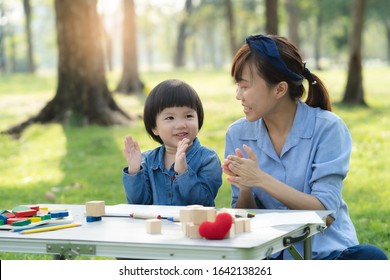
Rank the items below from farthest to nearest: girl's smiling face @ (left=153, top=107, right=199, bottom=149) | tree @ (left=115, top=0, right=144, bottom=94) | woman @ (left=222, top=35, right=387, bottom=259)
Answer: tree @ (left=115, top=0, right=144, bottom=94), girl's smiling face @ (left=153, top=107, right=199, bottom=149), woman @ (left=222, top=35, right=387, bottom=259)

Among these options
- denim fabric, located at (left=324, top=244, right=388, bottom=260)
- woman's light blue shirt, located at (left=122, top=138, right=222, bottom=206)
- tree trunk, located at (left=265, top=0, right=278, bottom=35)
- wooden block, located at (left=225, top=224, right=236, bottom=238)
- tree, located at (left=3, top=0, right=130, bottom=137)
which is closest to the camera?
wooden block, located at (left=225, top=224, right=236, bottom=238)

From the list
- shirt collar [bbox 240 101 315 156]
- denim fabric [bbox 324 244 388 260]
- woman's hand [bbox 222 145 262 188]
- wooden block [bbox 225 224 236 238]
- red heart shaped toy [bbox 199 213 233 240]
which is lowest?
denim fabric [bbox 324 244 388 260]

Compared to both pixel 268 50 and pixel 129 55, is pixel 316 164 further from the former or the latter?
pixel 129 55

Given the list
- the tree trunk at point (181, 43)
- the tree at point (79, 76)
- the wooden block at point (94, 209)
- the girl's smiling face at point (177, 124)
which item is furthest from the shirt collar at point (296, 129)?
the tree trunk at point (181, 43)

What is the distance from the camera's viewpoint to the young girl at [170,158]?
4.01m

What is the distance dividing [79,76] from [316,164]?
9.97 meters

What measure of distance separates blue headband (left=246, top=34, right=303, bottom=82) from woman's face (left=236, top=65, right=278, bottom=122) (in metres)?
0.10

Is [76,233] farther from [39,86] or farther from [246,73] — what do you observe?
[39,86]

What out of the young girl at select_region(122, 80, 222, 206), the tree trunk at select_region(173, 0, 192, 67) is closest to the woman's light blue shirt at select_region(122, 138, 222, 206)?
the young girl at select_region(122, 80, 222, 206)

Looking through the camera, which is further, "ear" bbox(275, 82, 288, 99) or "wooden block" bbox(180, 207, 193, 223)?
"ear" bbox(275, 82, 288, 99)

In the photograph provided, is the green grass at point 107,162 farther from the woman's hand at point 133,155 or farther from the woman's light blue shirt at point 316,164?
the woman's light blue shirt at point 316,164

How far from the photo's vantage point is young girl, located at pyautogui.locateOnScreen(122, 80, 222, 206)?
4012 millimetres

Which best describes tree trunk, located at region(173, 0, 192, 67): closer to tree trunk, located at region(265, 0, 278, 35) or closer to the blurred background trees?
the blurred background trees

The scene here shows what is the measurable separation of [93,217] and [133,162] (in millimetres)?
630
